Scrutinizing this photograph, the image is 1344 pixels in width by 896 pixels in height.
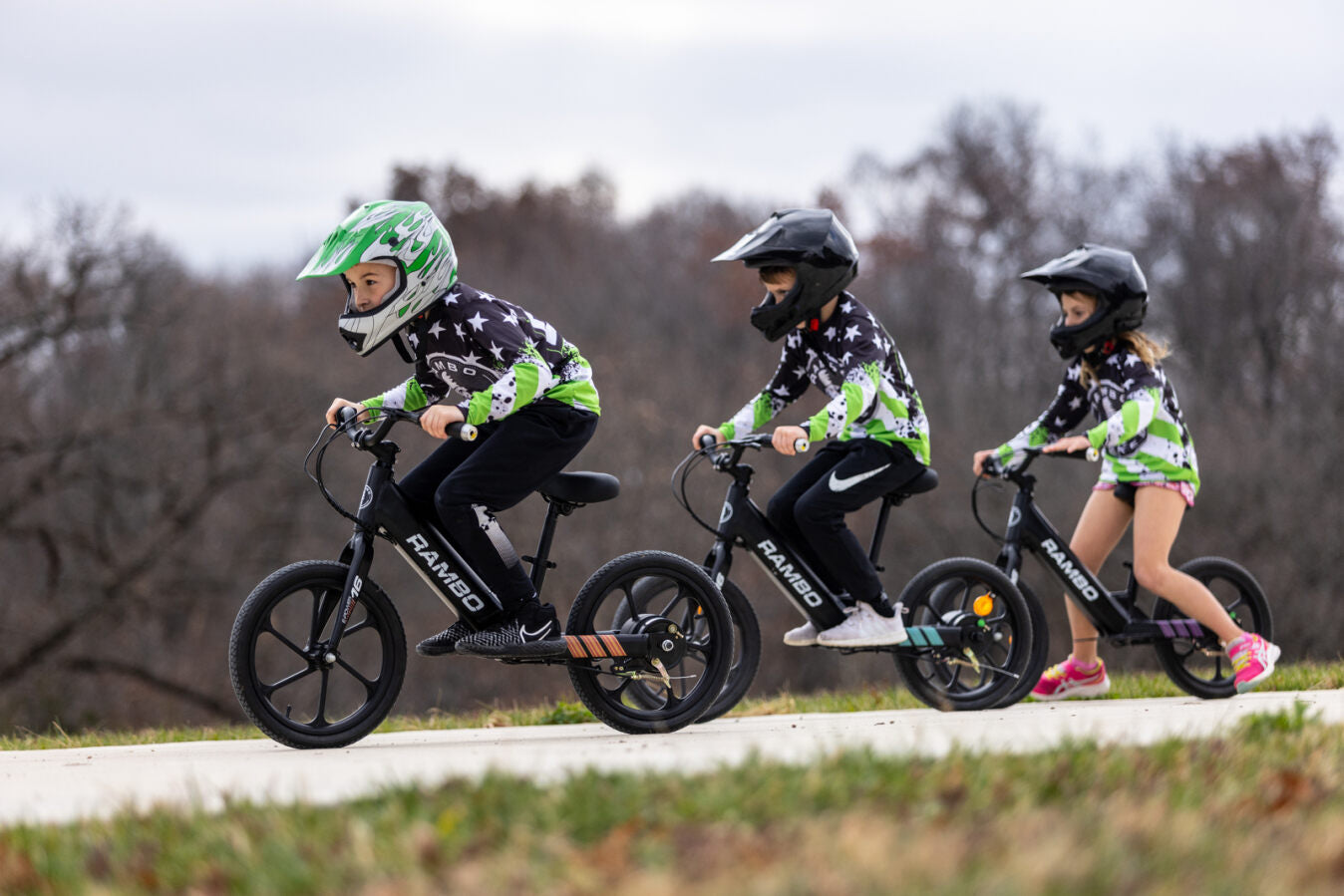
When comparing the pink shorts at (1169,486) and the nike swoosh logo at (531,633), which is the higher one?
the pink shorts at (1169,486)

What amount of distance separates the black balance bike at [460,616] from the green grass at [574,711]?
116cm

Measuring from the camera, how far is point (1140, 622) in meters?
7.94

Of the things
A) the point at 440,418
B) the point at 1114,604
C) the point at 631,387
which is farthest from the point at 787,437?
the point at 631,387

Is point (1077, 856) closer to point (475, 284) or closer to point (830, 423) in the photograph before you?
point (830, 423)

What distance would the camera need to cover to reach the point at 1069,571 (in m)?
7.86

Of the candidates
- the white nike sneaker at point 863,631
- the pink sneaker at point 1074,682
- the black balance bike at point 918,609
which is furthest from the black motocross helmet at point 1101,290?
the white nike sneaker at point 863,631

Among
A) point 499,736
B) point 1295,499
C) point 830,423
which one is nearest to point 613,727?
point 499,736

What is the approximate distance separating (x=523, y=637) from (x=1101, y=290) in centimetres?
363

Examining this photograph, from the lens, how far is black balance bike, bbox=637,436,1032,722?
6.85 m

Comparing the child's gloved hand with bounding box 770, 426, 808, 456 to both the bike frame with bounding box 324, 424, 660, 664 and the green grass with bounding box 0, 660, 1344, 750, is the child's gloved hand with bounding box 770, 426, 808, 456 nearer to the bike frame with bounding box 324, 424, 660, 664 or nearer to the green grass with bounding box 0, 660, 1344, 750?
the bike frame with bounding box 324, 424, 660, 664

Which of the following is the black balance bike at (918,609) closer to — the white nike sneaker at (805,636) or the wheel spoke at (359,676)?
the white nike sneaker at (805,636)

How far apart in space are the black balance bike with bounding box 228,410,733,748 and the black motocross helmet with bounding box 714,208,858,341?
4.22ft

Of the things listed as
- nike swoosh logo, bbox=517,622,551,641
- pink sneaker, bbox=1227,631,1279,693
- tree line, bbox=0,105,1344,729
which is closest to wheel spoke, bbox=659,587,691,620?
nike swoosh logo, bbox=517,622,551,641

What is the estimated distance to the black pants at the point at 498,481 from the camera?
592 centimetres
